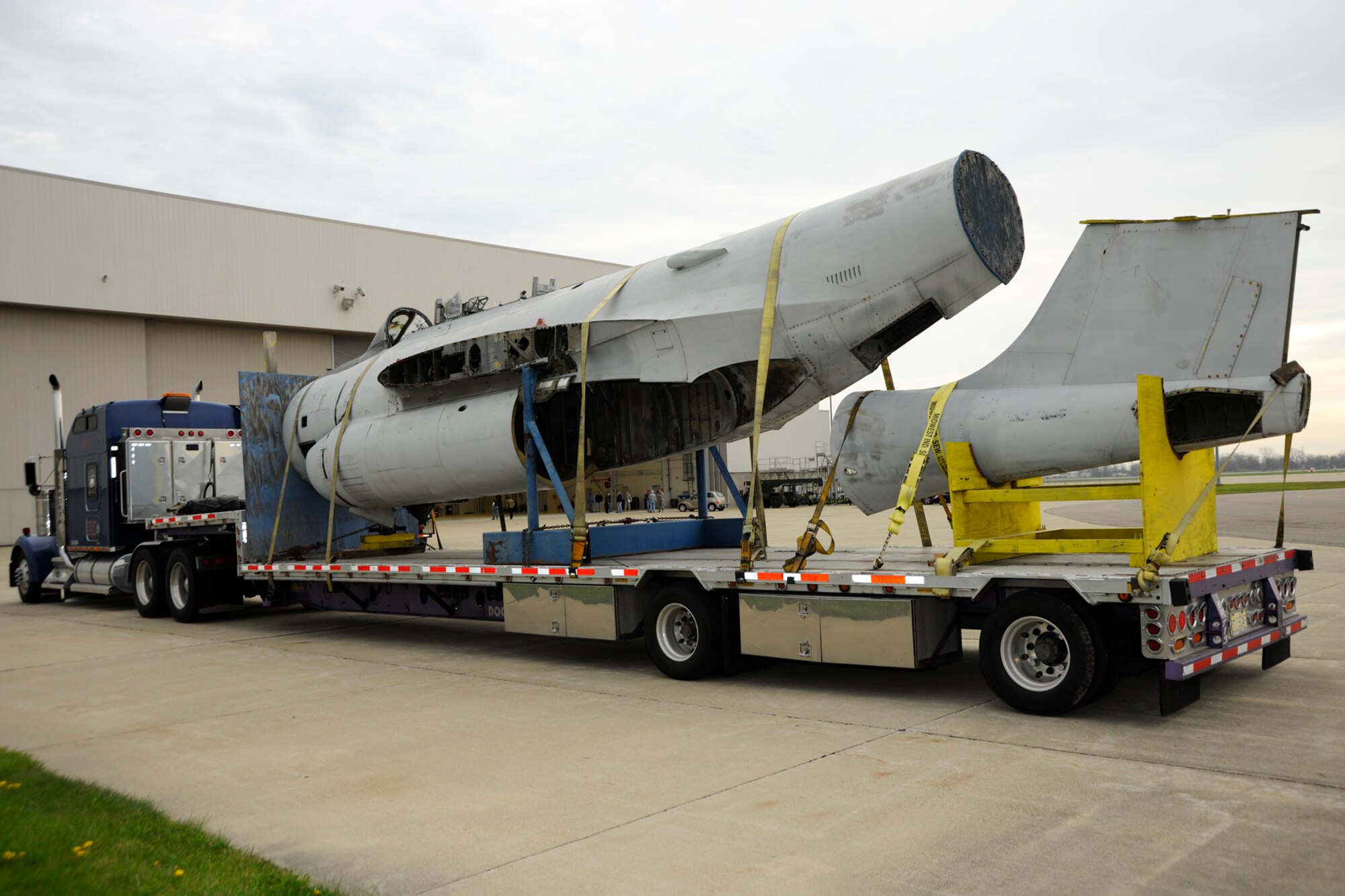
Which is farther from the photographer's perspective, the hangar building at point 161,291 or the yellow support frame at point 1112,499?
the hangar building at point 161,291

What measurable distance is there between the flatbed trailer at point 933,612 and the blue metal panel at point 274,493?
4.24m

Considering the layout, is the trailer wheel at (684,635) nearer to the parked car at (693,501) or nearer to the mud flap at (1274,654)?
the parked car at (693,501)

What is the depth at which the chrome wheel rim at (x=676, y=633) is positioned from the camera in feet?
29.8

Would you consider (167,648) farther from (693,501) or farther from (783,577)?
(693,501)

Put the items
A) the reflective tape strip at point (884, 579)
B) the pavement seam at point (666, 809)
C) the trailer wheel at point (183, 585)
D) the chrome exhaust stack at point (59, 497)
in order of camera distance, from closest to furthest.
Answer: the pavement seam at point (666, 809)
the reflective tape strip at point (884, 579)
the trailer wheel at point (183, 585)
the chrome exhaust stack at point (59, 497)

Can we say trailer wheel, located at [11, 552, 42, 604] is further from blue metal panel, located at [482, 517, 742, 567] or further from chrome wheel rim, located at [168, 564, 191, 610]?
blue metal panel, located at [482, 517, 742, 567]

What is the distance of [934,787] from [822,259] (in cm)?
490

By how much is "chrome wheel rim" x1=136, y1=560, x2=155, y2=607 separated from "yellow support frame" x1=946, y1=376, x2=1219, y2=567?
41.8ft

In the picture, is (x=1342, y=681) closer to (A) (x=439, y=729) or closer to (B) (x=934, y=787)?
(B) (x=934, y=787)

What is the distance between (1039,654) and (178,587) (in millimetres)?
12878

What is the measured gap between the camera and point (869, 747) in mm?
6422

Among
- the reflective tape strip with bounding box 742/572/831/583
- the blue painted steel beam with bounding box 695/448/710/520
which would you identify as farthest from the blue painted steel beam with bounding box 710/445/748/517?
the reflective tape strip with bounding box 742/572/831/583

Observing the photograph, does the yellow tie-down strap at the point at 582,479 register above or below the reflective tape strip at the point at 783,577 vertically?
above

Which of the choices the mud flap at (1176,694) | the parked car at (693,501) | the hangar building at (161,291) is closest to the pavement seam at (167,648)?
the parked car at (693,501)
